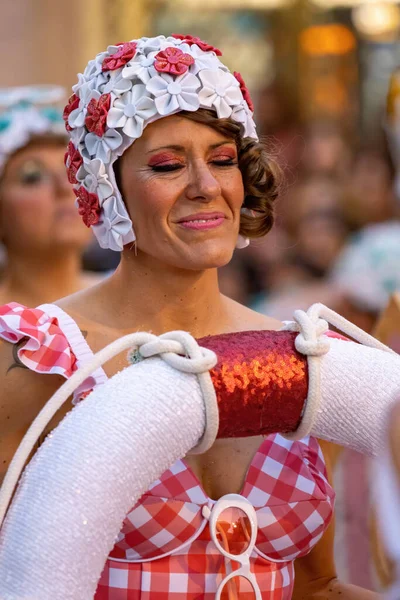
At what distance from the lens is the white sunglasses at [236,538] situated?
2.14 meters

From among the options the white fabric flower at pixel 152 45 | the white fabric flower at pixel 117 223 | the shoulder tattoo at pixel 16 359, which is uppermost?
the white fabric flower at pixel 152 45

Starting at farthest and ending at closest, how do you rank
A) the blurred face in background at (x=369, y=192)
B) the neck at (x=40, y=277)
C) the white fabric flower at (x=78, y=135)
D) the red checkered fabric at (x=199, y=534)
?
the blurred face in background at (x=369, y=192) → the neck at (x=40, y=277) → the white fabric flower at (x=78, y=135) → the red checkered fabric at (x=199, y=534)

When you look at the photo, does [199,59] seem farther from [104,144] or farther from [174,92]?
[104,144]

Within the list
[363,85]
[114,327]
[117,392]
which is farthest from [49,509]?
[363,85]

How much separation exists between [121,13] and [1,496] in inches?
260

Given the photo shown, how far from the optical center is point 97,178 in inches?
91.2

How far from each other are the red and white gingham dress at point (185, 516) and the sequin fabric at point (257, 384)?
0.27 m

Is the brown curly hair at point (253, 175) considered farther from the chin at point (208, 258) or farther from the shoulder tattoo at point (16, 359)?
the shoulder tattoo at point (16, 359)

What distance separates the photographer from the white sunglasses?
2.14 meters

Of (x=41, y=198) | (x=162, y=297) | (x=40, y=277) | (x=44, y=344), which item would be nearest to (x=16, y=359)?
(x=44, y=344)

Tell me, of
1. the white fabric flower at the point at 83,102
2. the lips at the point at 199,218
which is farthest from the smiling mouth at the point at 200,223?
the white fabric flower at the point at 83,102

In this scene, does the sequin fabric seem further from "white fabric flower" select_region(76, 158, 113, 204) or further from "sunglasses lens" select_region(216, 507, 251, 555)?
"white fabric flower" select_region(76, 158, 113, 204)

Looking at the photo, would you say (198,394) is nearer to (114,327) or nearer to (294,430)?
(294,430)

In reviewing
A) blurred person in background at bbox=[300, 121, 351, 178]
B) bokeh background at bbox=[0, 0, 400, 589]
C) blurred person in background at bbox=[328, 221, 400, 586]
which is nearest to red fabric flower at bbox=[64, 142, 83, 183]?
blurred person in background at bbox=[328, 221, 400, 586]
